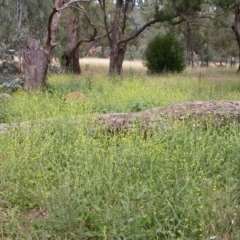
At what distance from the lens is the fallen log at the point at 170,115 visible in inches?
262

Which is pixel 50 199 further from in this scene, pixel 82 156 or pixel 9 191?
pixel 82 156

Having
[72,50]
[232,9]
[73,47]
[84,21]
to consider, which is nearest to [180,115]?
[232,9]

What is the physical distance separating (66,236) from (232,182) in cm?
175

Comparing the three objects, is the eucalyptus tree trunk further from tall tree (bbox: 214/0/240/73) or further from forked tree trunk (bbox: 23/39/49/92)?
tall tree (bbox: 214/0/240/73)

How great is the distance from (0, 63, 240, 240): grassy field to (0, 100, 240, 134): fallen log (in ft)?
0.67

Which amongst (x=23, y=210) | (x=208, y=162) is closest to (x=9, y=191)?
(x=23, y=210)

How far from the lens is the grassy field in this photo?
3801 millimetres

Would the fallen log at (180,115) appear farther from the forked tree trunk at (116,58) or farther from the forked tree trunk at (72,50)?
the forked tree trunk at (72,50)

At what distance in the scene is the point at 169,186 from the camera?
4.38 meters

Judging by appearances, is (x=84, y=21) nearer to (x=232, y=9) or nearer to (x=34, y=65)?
(x=232, y=9)

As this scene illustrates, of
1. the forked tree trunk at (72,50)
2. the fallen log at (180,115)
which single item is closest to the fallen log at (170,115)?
the fallen log at (180,115)

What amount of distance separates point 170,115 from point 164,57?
18.8 metres

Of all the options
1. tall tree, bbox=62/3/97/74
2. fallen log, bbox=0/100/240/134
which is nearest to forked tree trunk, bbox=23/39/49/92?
fallen log, bbox=0/100/240/134

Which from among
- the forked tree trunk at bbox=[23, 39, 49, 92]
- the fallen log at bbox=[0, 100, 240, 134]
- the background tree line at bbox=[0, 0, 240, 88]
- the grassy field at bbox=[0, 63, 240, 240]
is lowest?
the grassy field at bbox=[0, 63, 240, 240]
